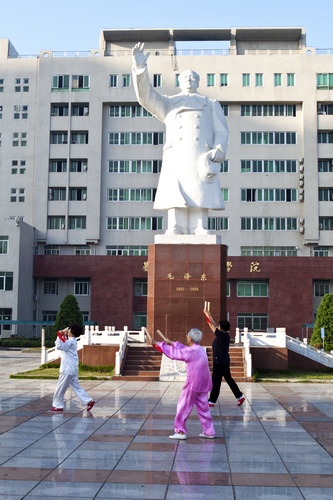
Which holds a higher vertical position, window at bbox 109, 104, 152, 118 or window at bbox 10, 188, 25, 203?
window at bbox 109, 104, 152, 118

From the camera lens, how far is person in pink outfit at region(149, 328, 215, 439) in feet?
27.9

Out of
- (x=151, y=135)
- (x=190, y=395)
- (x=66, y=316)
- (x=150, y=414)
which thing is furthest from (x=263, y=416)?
(x=151, y=135)

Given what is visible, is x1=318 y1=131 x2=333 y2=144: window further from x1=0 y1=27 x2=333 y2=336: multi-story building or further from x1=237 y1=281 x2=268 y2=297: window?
x1=237 y1=281 x2=268 y2=297: window

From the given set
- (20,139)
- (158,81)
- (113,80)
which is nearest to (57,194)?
(20,139)

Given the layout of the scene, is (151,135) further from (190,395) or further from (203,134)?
(190,395)

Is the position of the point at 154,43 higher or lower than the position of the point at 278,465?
higher

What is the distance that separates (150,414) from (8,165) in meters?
42.5

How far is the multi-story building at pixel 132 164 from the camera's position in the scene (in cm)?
4781

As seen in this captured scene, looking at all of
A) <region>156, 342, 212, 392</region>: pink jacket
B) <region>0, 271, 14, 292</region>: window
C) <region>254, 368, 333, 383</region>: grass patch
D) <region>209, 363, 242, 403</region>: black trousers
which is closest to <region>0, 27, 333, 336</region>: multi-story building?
<region>0, 271, 14, 292</region>: window

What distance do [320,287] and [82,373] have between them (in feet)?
102

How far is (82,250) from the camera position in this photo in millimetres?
49531

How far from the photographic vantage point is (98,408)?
448 inches

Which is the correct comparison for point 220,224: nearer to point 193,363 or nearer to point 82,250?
point 82,250

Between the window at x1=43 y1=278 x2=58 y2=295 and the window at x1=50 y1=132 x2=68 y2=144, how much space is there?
1045 centimetres
